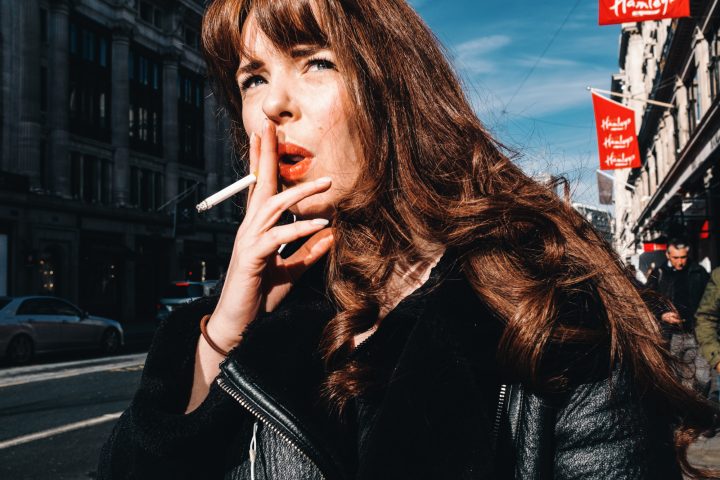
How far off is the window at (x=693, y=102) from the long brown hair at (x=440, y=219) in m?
19.8

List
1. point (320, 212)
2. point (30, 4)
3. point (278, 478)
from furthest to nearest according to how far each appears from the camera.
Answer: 1. point (30, 4)
2. point (320, 212)
3. point (278, 478)

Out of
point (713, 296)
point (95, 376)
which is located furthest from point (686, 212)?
point (95, 376)

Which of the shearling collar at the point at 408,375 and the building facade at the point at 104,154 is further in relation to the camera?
the building facade at the point at 104,154

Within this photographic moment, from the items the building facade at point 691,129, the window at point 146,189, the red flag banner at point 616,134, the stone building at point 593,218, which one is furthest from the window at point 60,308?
the window at point 146,189

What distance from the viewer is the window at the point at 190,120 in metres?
42.0

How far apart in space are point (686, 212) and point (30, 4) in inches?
1072

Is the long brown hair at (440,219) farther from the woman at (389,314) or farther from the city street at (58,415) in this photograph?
the city street at (58,415)

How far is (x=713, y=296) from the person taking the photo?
240 inches

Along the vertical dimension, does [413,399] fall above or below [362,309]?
below

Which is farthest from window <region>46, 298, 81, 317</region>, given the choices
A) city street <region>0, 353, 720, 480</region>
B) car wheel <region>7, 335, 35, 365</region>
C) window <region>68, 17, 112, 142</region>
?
window <region>68, 17, 112, 142</region>

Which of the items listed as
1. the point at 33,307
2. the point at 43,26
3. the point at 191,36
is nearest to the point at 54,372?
the point at 33,307

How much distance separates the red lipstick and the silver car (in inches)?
593

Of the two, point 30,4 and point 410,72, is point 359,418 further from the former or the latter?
point 30,4

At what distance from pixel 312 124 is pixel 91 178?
1387 inches
